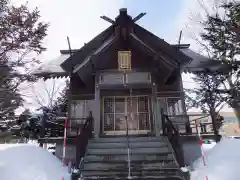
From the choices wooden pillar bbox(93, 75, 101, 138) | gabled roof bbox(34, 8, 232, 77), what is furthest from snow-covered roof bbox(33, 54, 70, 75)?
wooden pillar bbox(93, 75, 101, 138)

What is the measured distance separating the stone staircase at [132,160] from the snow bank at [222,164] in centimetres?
72

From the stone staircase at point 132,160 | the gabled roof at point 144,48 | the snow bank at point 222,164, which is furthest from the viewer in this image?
the gabled roof at point 144,48

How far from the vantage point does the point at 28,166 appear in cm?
591

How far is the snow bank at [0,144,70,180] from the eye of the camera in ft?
17.8

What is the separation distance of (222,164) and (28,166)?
5618 mm

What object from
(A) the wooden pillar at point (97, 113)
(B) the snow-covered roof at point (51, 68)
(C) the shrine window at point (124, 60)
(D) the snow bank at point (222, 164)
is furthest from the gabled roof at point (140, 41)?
(D) the snow bank at point (222, 164)

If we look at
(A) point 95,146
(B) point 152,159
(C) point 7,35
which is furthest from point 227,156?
(C) point 7,35

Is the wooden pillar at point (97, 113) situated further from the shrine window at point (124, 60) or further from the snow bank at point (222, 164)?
the snow bank at point (222, 164)

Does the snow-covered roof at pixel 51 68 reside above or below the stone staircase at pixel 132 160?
above

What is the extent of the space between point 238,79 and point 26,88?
57.9 ft

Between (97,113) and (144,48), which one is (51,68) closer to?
(97,113)

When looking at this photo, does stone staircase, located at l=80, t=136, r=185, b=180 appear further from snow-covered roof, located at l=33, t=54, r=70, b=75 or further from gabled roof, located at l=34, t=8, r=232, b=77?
snow-covered roof, located at l=33, t=54, r=70, b=75

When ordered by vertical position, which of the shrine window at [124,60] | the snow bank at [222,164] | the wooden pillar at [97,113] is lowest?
the snow bank at [222,164]

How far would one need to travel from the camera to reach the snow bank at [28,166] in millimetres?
5430
